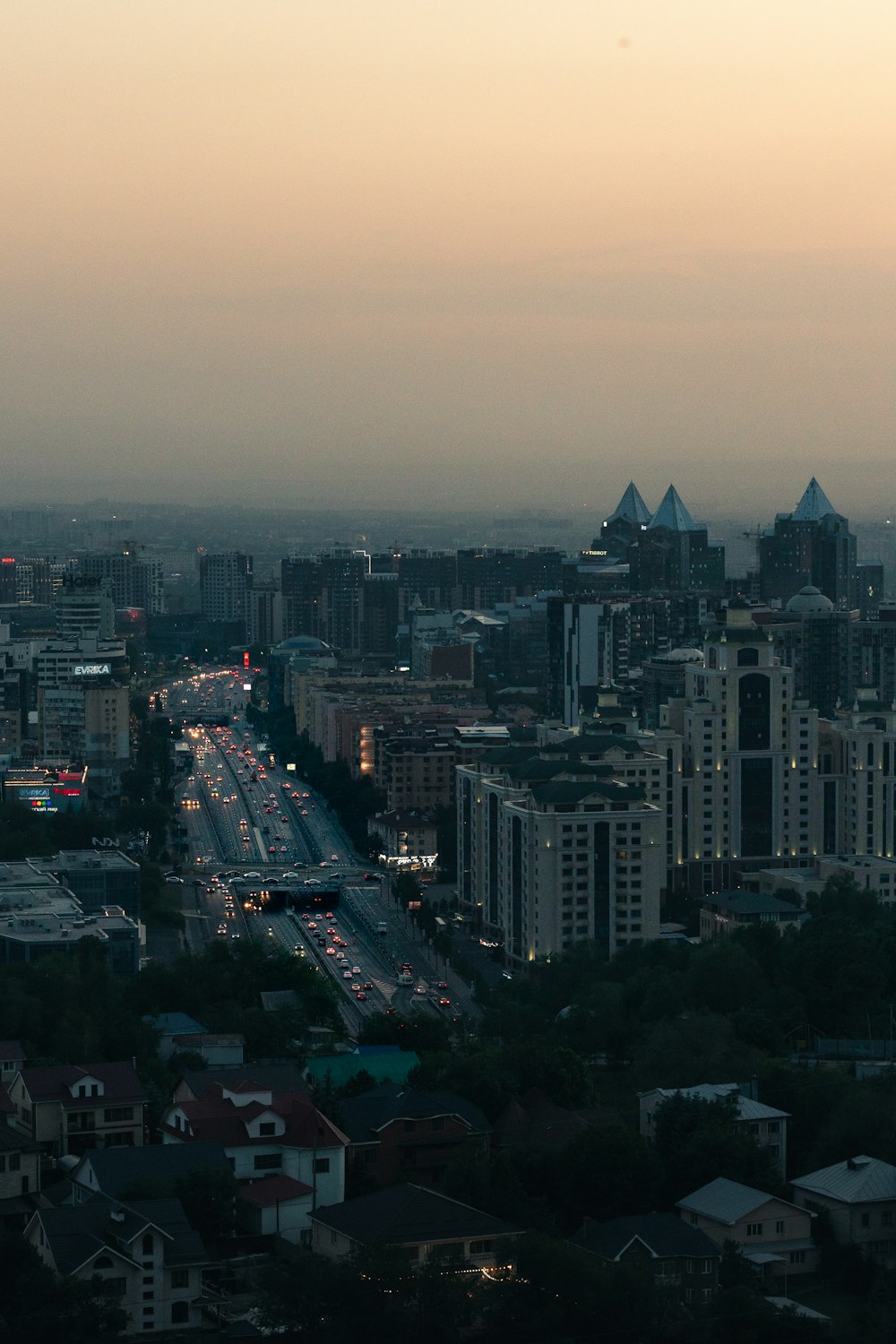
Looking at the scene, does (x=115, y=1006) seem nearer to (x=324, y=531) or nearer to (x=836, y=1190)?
(x=836, y=1190)

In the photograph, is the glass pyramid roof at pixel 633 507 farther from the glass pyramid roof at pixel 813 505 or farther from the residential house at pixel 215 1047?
the residential house at pixel 215 1047

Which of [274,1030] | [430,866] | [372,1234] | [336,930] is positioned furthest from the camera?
[430,866]

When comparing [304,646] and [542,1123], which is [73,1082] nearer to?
[542,1123]

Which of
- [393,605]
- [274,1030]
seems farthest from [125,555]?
[274,1030]

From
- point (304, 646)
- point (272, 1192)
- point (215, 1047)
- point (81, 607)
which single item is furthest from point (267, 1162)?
point (304, 646)

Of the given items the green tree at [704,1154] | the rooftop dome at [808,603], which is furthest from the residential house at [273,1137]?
the rooftop dome at [808,603]
